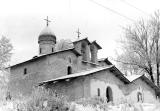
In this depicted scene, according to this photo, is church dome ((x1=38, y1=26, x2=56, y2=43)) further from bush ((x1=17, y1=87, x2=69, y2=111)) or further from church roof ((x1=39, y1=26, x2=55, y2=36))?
bush ((x1=17, y1=87, x2=69, y2=111))

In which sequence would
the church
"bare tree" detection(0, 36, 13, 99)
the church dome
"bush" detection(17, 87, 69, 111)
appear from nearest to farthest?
"bush" detection(17, 87, 69, 111), the church, the church dome, "bare tree" detection(0, 36, 13, 99)

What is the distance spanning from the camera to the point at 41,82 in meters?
25.0

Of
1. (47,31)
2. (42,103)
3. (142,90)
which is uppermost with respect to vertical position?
(47,31)

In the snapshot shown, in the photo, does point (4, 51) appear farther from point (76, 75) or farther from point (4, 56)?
point (76, 75)

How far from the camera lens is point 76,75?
72.9 ft

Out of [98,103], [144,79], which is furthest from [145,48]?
[98,103]

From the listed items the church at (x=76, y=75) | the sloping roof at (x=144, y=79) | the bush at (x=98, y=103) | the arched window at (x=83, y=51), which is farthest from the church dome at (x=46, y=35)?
the bush at (x=98, y=103)

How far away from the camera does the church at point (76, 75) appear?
2242cm

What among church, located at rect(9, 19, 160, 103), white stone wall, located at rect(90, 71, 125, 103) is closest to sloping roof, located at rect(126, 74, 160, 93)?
church, located at rect(9, 19, 160, 103)

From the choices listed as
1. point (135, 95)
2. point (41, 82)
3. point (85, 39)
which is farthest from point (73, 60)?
point (135, 95)

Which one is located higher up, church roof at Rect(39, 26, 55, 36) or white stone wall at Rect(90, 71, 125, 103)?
church roof at Rect(39, 26, 55, 36)

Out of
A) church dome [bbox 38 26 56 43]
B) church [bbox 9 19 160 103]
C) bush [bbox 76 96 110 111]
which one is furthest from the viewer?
church dome [bbox 38 26 56 43]

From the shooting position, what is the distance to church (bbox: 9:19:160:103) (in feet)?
73.6

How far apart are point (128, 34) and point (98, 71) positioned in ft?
28.9
